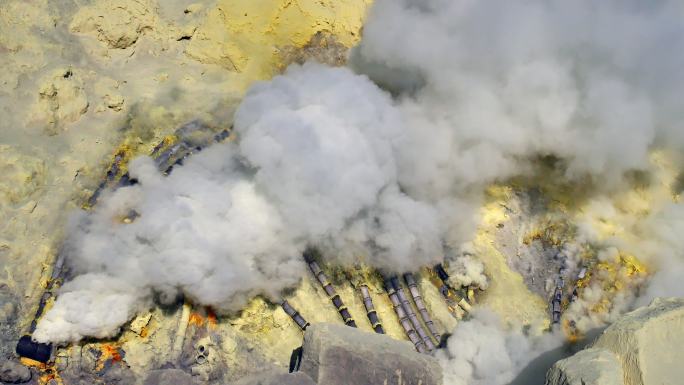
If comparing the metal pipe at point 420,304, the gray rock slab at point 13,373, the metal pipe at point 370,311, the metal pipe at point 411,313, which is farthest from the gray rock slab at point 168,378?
the metal pipe at point 420,304

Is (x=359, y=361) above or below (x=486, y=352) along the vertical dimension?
above

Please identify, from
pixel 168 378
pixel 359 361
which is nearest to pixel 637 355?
pixel 359 361

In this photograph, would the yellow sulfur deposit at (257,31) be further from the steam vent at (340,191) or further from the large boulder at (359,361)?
the large boulder at (359,361)

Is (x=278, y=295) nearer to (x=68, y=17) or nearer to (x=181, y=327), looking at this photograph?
(x=181, y=327)

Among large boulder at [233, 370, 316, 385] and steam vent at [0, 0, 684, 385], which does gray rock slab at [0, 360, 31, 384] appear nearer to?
steam vent at [0, 0, 684, 385]

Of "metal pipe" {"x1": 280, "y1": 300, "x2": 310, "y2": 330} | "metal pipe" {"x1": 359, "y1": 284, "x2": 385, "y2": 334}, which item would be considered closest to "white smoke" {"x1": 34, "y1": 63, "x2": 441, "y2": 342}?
"metal pipe" {"x1": 280, "y1": 300, "x2": 310, "y2": 330}

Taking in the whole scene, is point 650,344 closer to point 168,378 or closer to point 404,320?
point 404,320
